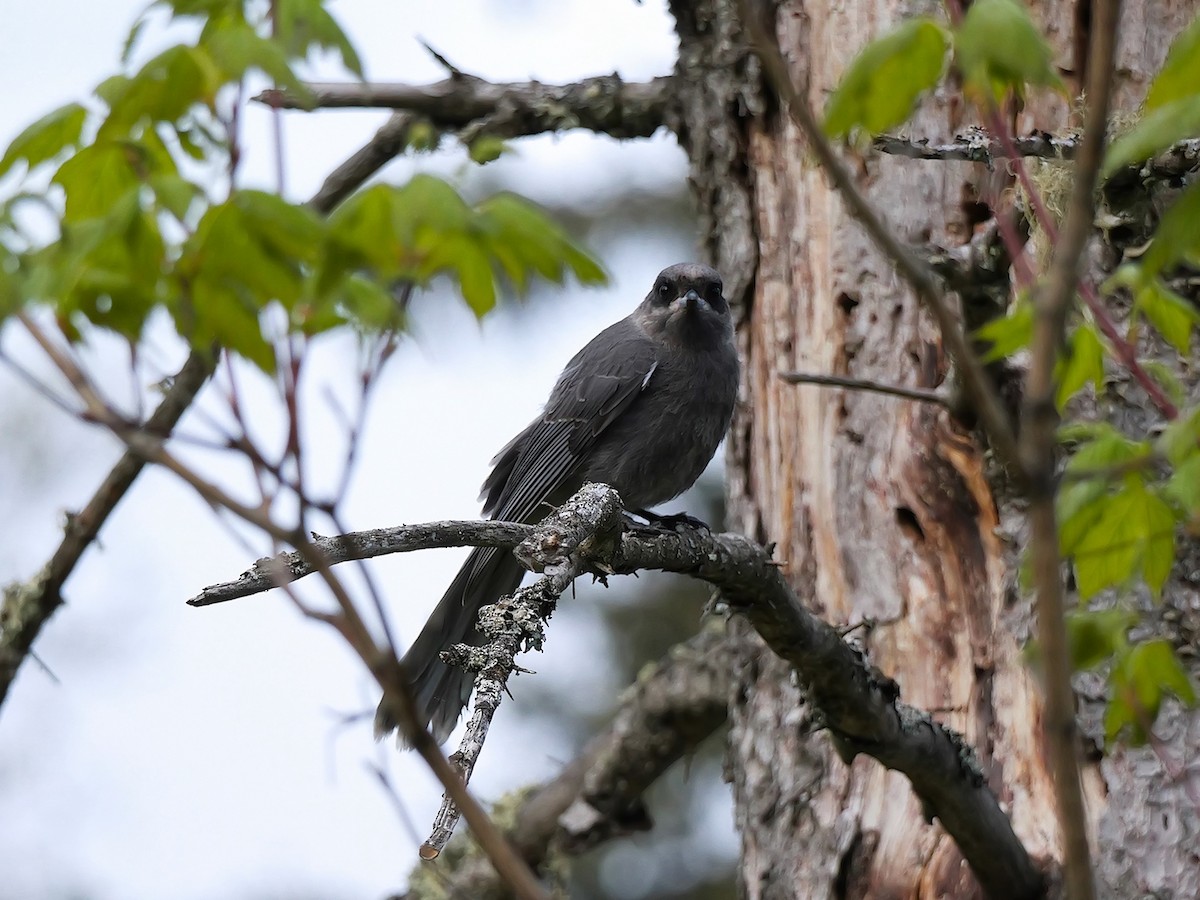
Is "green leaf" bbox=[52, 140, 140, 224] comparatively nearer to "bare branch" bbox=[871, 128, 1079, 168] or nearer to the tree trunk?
"bare branch" bbox=[871, 128, 1079, 168]

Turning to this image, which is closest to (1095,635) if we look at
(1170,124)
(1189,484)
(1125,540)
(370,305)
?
(1125,540)

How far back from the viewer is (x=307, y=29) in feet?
6.31

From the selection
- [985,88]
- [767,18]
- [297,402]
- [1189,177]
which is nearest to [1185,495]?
[985,88]

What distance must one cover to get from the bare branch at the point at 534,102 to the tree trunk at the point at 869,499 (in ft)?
1.04

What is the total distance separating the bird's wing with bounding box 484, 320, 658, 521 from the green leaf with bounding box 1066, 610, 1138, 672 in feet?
11.2

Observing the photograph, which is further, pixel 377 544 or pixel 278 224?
pixel 377 544

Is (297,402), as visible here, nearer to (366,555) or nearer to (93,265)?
(93,265)

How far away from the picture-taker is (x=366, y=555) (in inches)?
101

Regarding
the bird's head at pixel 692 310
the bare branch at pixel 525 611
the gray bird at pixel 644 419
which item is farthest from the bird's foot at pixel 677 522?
the bare branch at pixel 525 611

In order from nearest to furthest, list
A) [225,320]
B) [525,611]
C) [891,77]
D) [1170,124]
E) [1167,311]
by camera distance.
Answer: [1170,124] → [225,320] → [891,77] → [1167,311] → [525,611]

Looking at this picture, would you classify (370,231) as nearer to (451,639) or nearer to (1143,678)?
(1143,678)

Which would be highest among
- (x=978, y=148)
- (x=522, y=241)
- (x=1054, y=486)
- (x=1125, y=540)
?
(x=978, y=148)

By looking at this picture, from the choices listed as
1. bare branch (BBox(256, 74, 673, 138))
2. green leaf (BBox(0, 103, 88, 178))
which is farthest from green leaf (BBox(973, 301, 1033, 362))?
bare branch (BBox(256, 74, 673, 138))

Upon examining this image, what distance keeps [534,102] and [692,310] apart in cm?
104
